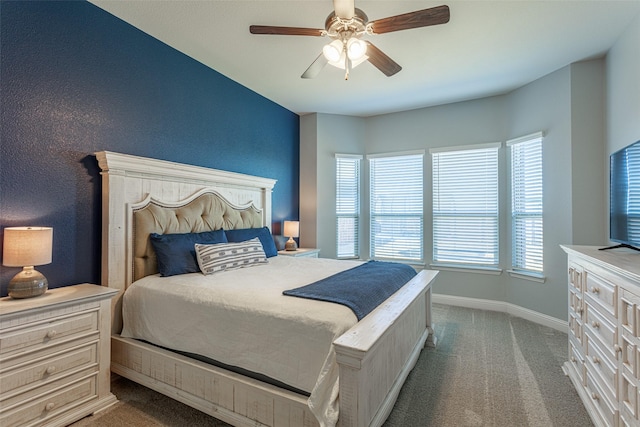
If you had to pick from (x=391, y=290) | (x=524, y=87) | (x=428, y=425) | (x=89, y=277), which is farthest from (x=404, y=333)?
(x=524, y=87)

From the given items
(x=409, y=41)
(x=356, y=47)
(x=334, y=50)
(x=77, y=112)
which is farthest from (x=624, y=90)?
(x=77, y=112)

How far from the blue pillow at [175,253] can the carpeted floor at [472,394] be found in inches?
34.8

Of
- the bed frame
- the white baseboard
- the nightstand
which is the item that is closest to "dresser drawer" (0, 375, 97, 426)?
the bed frame

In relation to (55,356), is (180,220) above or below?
above

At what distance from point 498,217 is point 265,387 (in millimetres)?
3737

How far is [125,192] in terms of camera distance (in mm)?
2412

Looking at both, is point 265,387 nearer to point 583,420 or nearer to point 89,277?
point 89,277

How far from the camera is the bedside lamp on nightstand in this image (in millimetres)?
1727

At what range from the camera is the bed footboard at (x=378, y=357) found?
1371 mm

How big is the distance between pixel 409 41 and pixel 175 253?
2.81 m

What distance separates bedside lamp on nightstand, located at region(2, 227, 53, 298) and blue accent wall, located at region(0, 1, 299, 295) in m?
0.25

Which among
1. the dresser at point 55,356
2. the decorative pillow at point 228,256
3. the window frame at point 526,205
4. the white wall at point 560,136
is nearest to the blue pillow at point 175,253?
the decorative pillow at point 228,256

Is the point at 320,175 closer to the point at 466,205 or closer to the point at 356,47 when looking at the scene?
the point at 466,205

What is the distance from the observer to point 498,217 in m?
4.04
